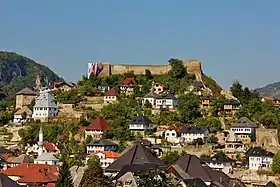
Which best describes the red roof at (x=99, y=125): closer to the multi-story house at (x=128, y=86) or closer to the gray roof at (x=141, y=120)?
the gray roof at (x=141, y=120)

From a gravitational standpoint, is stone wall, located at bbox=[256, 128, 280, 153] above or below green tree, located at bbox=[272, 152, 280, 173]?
above

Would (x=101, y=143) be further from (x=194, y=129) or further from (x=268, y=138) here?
(x=268, y=138)

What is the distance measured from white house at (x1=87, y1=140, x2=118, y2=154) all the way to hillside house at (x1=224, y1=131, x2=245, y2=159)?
8.45 metres

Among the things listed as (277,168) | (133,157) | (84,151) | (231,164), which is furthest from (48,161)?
(277,168)

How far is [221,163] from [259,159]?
275 centimetres

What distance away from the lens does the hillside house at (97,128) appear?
51.4 m

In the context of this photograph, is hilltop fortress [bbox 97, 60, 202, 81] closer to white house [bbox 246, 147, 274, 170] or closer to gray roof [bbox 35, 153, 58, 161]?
white house [bbox 246, 147, 274, 170]

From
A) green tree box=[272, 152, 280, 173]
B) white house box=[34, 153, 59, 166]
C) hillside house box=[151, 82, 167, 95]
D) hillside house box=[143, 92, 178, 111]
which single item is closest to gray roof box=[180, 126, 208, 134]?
hillside house box=[143, 92, 178, 111]

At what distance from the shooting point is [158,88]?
2375 inches

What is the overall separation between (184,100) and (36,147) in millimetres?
13457

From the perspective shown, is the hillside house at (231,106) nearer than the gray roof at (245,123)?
No

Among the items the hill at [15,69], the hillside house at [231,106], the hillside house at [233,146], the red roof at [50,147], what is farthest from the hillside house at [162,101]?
the hill at [15,69]

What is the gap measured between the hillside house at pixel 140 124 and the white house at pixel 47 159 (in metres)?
7.64

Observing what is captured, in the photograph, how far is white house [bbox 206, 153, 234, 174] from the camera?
1797 inches
